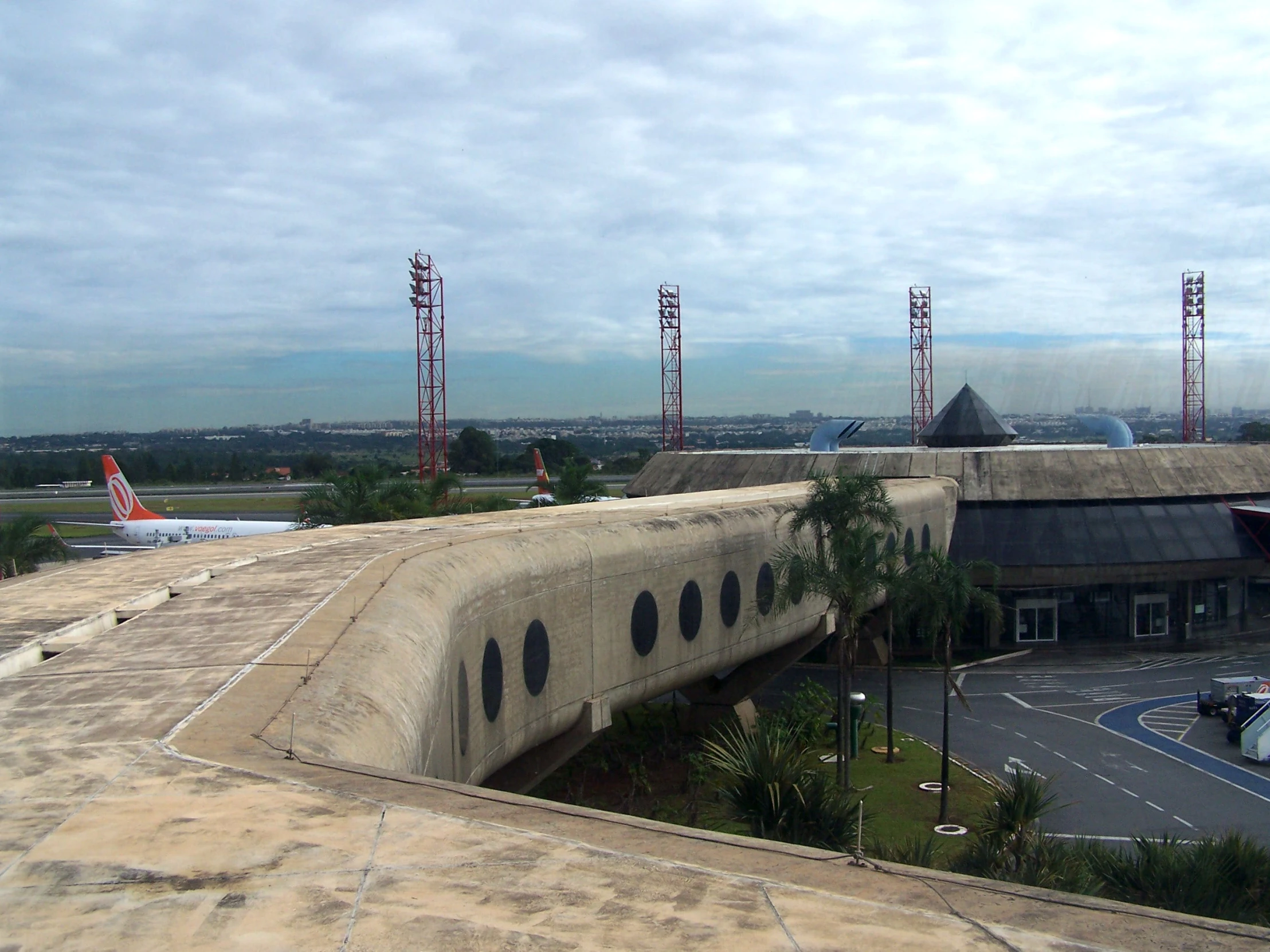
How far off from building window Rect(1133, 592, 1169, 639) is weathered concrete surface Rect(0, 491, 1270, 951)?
45602mm

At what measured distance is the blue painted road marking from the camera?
2638cm

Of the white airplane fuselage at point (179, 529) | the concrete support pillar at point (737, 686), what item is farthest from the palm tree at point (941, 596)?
the white airplane fuselage at point (179, 529)

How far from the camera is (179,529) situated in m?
52.1

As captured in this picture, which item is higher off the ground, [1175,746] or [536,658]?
[536,658]

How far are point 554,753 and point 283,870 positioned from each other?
1377 cm

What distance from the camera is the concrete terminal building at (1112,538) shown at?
4550 cm

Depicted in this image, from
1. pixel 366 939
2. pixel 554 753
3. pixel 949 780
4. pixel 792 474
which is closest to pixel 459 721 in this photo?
pixel 554 753

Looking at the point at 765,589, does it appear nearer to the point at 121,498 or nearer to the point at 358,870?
the point at 358,870

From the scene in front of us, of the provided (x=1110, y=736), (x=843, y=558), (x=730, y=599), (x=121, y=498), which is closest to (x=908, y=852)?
(x=843, y=558)

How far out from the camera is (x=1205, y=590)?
48.4 metres

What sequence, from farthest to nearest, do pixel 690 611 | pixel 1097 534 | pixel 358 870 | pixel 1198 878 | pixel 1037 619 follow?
pixel 1037 619
pixel 1097 534
pixel 690 611
pixel 1198 878
pixel 358 870

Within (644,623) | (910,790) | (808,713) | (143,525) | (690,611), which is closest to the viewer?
(644,623)

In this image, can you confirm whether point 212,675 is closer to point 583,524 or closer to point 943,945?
point 943,945

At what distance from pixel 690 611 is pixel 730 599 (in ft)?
6.97
